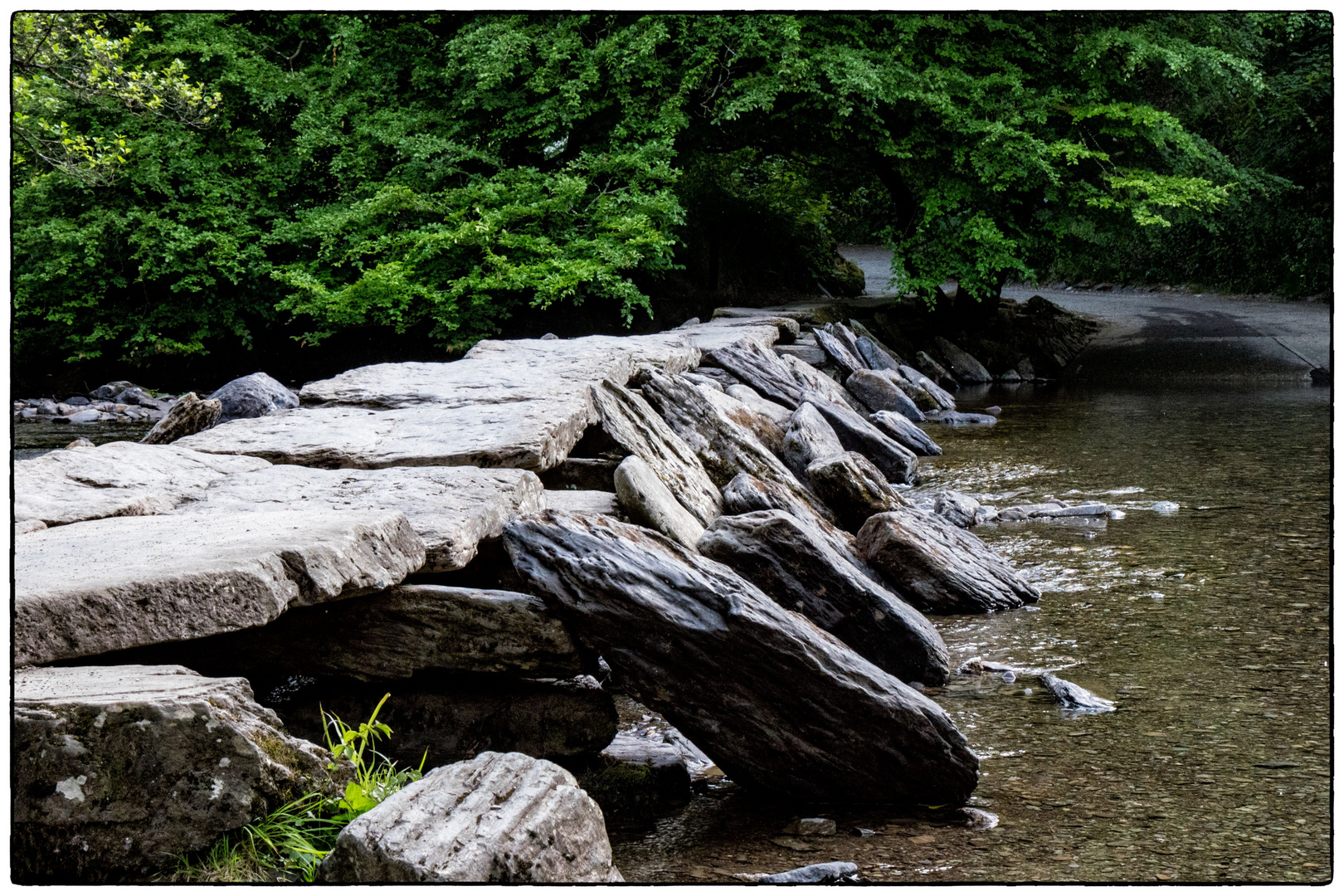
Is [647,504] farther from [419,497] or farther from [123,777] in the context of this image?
[123,777]

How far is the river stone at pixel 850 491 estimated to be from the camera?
20.1 feet

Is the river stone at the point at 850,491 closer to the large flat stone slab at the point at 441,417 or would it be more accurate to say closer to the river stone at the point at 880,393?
the large flat stone slab at the point at 441,417

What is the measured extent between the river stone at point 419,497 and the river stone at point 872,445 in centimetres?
448

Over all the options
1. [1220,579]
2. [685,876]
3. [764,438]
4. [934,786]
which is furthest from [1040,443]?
[685,876]

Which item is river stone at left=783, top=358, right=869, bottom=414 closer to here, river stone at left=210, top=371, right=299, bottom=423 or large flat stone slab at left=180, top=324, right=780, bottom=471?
large flat stone slab at left=180, top=324, right=780, bottom=471

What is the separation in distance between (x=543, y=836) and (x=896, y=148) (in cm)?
1206

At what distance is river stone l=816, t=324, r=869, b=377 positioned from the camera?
12.2 metres

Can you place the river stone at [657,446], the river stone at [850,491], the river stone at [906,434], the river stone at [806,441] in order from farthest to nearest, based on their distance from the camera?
1. the river stone at [906,434]
2. the river stone at [806,441]
3. the river stone at [850,491]
4. the river stone at [657,446]

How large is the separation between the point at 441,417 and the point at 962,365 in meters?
11.0

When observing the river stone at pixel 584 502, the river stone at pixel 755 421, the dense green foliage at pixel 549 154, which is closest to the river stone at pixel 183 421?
the river stone at pixel 584 502

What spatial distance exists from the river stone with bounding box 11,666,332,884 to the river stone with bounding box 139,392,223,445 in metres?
4.37

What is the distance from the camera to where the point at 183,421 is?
6.43 m

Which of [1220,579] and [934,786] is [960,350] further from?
[934,786]

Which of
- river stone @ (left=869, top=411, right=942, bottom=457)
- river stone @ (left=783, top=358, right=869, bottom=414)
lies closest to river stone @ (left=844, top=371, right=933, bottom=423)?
river stone @ (left=783, top=358, right=869, bottom=414)
